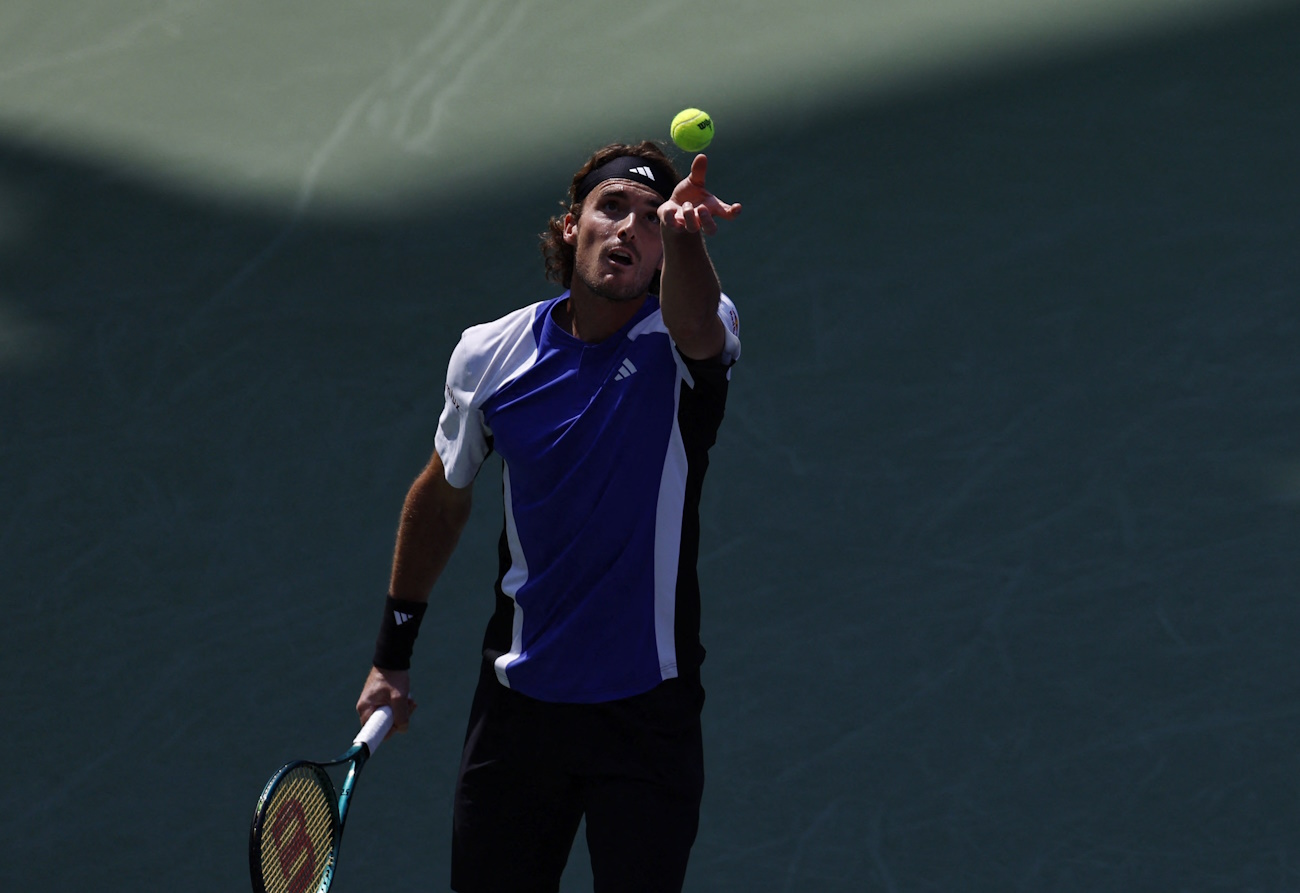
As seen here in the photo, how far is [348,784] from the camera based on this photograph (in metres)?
3.00

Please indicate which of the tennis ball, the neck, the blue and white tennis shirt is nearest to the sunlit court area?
the blue and white tennis shirt

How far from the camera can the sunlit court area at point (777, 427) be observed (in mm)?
4074

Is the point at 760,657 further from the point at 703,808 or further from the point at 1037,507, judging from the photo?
the point at 1037,507

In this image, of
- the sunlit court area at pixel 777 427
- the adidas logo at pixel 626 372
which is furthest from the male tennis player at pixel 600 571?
the sunlit court area at pixel 777 427

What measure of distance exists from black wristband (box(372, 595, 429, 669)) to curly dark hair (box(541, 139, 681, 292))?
1.91ft

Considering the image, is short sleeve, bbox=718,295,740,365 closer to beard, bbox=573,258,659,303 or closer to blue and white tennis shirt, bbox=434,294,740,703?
blue and white tennis shirt, bbox=434,294,740,703

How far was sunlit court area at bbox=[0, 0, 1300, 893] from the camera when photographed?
13.4 ft

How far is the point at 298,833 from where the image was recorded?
2.91 metres

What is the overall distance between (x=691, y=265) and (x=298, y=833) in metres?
1.07

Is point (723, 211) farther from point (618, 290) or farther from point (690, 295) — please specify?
point (618, 290)

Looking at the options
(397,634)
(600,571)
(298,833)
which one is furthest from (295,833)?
(600,571)

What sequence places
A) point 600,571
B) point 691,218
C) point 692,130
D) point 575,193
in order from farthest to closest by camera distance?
point 575,193, point 600,571, point 692,130, point 691,218

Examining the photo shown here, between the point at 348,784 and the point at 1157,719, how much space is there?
6.12ft

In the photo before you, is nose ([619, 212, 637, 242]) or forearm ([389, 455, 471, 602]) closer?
nose ([619, 212, 637, 242])
